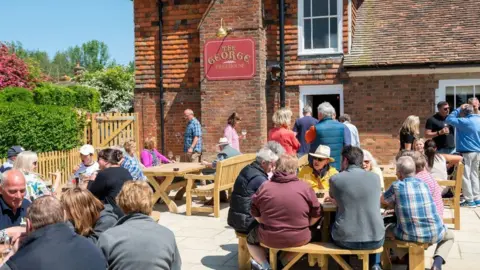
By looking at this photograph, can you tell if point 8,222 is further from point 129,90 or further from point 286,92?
point 129,90

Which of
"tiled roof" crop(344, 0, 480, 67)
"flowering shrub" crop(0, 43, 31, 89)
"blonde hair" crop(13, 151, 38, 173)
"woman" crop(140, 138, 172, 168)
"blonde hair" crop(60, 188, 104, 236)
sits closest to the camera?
"blonde hair" crop(60, 188, 104, 236)

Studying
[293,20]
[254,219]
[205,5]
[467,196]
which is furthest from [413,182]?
[205,5]

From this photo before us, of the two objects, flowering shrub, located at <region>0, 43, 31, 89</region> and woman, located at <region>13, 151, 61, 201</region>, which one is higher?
flowering shrub, located at <region>0, 43, 31, 89</region>

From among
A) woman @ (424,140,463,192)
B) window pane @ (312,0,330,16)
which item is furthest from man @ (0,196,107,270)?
window pane @ (312,0,330,16)

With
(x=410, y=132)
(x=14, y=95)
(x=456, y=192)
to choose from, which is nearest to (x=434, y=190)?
(x=456, y=192)

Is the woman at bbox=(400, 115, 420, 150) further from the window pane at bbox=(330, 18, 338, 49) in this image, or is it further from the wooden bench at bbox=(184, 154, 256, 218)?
the window pane at bbox=(330, 18, 338, 49)

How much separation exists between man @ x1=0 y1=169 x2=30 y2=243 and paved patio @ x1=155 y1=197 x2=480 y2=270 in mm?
1955

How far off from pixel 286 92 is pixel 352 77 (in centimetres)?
166

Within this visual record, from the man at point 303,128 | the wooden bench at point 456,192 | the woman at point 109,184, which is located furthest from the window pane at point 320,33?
the woman at point 109,184

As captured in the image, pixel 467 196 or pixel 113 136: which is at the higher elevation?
pixel 113 136

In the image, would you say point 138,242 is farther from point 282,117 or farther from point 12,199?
point 282,117

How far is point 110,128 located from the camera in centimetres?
1365

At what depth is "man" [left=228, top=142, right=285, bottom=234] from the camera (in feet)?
18.9

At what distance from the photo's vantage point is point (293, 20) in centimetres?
1309
